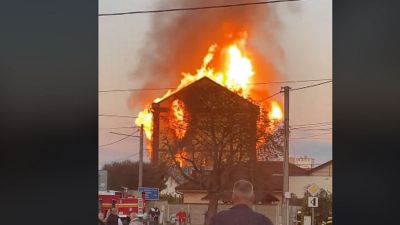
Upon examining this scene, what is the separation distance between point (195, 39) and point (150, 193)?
30.5 inches

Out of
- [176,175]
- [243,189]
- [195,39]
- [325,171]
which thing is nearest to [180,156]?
[176,175]

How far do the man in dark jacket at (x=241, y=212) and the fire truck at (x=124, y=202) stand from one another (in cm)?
36

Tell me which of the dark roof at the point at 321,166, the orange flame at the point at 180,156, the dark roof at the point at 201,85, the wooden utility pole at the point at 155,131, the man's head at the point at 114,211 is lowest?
the man's head at the point at 114,211

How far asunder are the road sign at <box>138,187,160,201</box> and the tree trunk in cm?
25

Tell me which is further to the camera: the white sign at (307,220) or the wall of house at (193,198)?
the wall of house at (193,198)

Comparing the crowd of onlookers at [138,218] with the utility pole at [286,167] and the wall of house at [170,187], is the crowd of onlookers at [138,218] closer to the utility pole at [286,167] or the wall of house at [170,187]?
the wall of house at [170,187]

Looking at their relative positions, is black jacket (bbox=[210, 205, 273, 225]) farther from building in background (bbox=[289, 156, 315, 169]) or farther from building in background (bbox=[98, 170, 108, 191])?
building in background (bbox=[98, 170, 108, 191])

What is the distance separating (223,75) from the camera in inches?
98.2

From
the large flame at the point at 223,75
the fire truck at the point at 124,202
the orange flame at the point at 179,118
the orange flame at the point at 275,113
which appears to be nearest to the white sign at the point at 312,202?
the orange flame at the point at 275,113

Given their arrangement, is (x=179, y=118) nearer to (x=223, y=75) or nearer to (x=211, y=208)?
(x=223, y=75)

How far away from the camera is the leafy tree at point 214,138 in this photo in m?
2.43

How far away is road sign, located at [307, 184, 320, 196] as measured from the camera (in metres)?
2.35

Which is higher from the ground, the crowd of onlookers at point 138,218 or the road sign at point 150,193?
the road sign at point 150,193

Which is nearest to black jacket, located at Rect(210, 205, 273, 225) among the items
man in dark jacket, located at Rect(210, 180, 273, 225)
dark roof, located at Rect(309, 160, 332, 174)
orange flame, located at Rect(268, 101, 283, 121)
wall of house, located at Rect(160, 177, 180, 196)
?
man in dark jacket, located at Rect(210, 180, 273, 225)
